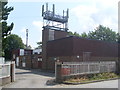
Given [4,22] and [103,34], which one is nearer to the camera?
[4,22]

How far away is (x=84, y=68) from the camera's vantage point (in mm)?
20094

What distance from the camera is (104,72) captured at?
72.1 feet

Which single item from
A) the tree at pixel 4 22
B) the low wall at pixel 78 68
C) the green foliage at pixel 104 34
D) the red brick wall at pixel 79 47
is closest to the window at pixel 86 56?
the red brick wall at pixel 79 47

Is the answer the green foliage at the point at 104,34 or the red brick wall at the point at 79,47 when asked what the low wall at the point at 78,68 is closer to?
the red brick wall at the point at 79,47

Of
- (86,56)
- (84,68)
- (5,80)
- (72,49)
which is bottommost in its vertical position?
(5,80)

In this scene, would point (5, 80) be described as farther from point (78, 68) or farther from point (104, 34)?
point (104, 34)

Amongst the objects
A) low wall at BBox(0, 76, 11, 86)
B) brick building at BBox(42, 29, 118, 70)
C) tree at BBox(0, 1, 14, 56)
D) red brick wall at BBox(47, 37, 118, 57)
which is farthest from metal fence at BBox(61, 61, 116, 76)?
tree at BBox(0, 1, 14, 56)

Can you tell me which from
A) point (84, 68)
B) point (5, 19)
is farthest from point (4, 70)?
point (5, 19)

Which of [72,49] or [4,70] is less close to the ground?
[72,49]

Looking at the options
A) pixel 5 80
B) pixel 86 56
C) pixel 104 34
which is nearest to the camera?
pixel 5 80

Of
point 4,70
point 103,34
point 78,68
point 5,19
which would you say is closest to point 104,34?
point 103,34

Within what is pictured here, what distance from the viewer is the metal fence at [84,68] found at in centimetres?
1836

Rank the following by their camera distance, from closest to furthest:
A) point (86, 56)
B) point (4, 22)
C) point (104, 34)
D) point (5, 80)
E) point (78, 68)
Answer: point (5, 80), point (78, 68), point (4, 22), point (86, 56), point (104, 34)

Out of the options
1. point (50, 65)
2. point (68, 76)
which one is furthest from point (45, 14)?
point (68, 76)
